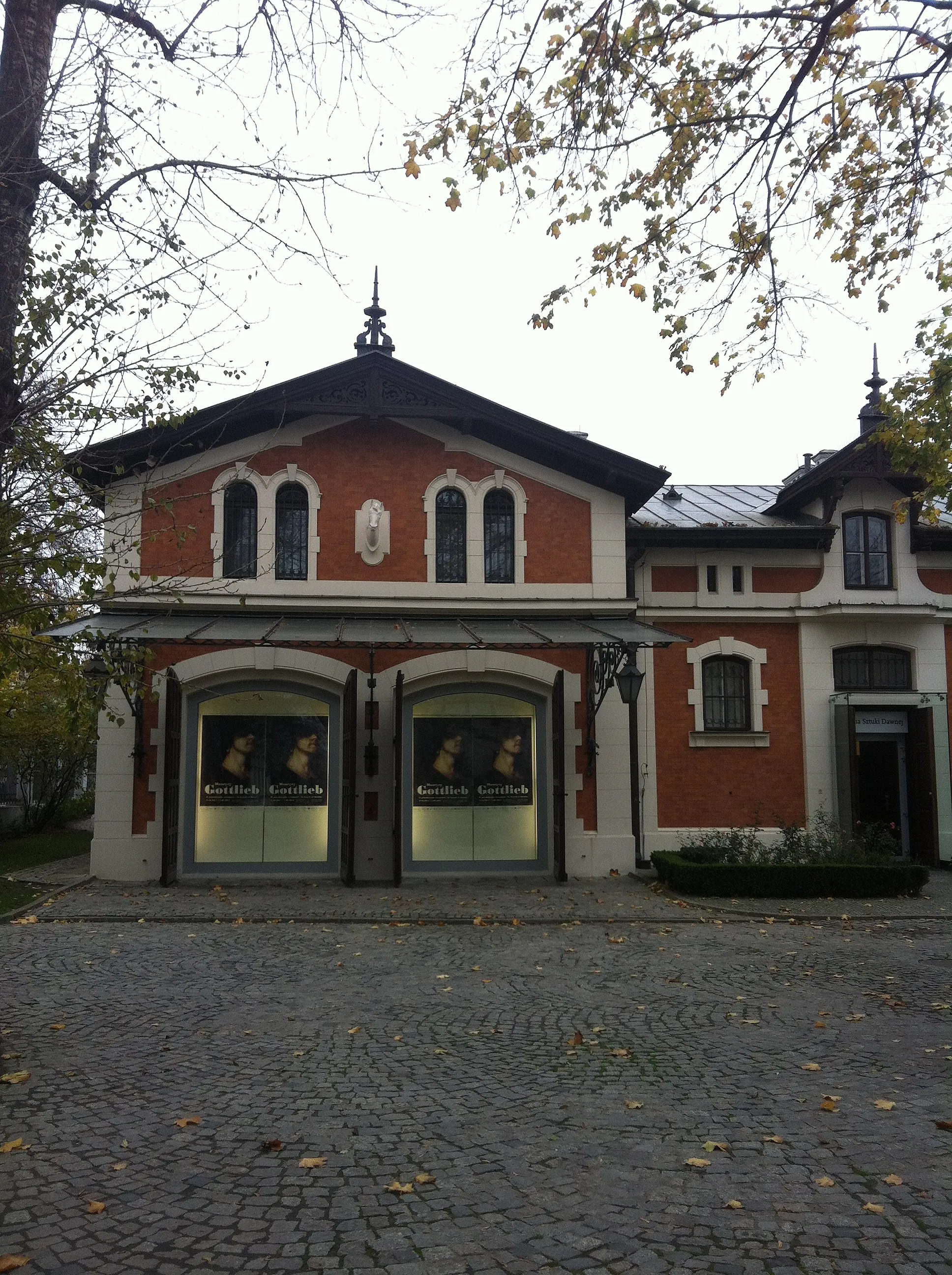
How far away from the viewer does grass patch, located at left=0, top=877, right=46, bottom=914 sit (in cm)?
1198

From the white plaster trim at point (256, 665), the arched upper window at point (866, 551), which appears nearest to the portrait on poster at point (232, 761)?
the white plaster trim at point (256, 665)

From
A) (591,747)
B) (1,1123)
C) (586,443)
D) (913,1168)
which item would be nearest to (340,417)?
(586,443)

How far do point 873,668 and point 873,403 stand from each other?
5.51m

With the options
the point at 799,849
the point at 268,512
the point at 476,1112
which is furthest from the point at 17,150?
the point at 799,849

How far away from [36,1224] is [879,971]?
7715 millimetres

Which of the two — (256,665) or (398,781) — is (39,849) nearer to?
(256,665)

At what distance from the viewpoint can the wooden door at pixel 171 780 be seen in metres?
14.1

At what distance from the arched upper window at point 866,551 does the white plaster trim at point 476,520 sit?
20.3 feet

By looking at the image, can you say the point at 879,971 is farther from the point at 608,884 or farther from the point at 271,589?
the point at 271,589

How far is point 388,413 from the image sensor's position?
49.6 feet

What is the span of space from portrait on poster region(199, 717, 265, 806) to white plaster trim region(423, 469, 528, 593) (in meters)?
3.85

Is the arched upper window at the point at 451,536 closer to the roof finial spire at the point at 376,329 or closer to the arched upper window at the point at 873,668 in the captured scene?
the roof finial spire at the point at 376,329

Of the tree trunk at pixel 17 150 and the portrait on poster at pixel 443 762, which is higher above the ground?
the tree trunk at pixel 17 150

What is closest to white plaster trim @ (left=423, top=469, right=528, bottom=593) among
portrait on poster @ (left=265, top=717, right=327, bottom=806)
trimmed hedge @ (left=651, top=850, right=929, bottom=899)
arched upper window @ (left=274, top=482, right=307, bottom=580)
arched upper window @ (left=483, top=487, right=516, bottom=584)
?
arched upper window @ (left=483, top=487, right=516, bottom=584)
